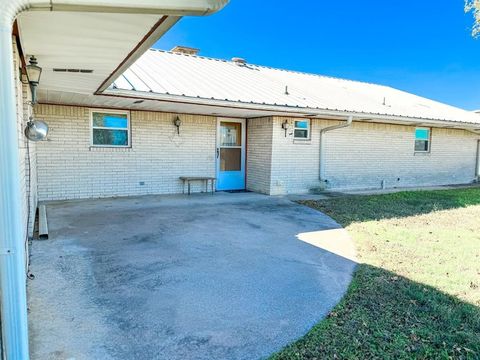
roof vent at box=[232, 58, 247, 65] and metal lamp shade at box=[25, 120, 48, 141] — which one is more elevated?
roof vent at box=[232, 58, 247, 65]

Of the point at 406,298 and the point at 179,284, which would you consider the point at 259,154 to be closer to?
the point at 179,284

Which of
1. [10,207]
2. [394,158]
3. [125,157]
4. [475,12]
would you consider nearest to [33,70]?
[10,207]

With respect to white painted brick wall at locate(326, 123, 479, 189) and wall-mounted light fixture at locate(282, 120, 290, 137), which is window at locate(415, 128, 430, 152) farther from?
wall-mounted light fixture at locate(282, 120, 290, 137)

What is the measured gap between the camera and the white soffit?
8.95 feet

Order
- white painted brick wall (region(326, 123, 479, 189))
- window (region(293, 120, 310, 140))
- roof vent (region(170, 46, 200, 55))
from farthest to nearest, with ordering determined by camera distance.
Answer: roof vent (region(170, 46, 200, 55)) → white painted brick wall (region(326, 123, 479, 189)) → window (region(293, 120, 310, 140))

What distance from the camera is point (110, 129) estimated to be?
28.6ft

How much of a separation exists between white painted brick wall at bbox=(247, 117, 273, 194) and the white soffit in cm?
563

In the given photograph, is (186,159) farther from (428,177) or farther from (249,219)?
(428,177)

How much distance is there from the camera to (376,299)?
11.1ft

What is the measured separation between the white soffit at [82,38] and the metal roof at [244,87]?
2.02 m

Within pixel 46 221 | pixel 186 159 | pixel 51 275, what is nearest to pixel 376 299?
pixel 51 275

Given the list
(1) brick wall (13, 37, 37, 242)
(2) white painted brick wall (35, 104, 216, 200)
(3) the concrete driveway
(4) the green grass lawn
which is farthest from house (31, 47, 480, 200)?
(4) the green grass lawn

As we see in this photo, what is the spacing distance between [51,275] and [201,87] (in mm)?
5718

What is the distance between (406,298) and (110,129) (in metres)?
7.72
